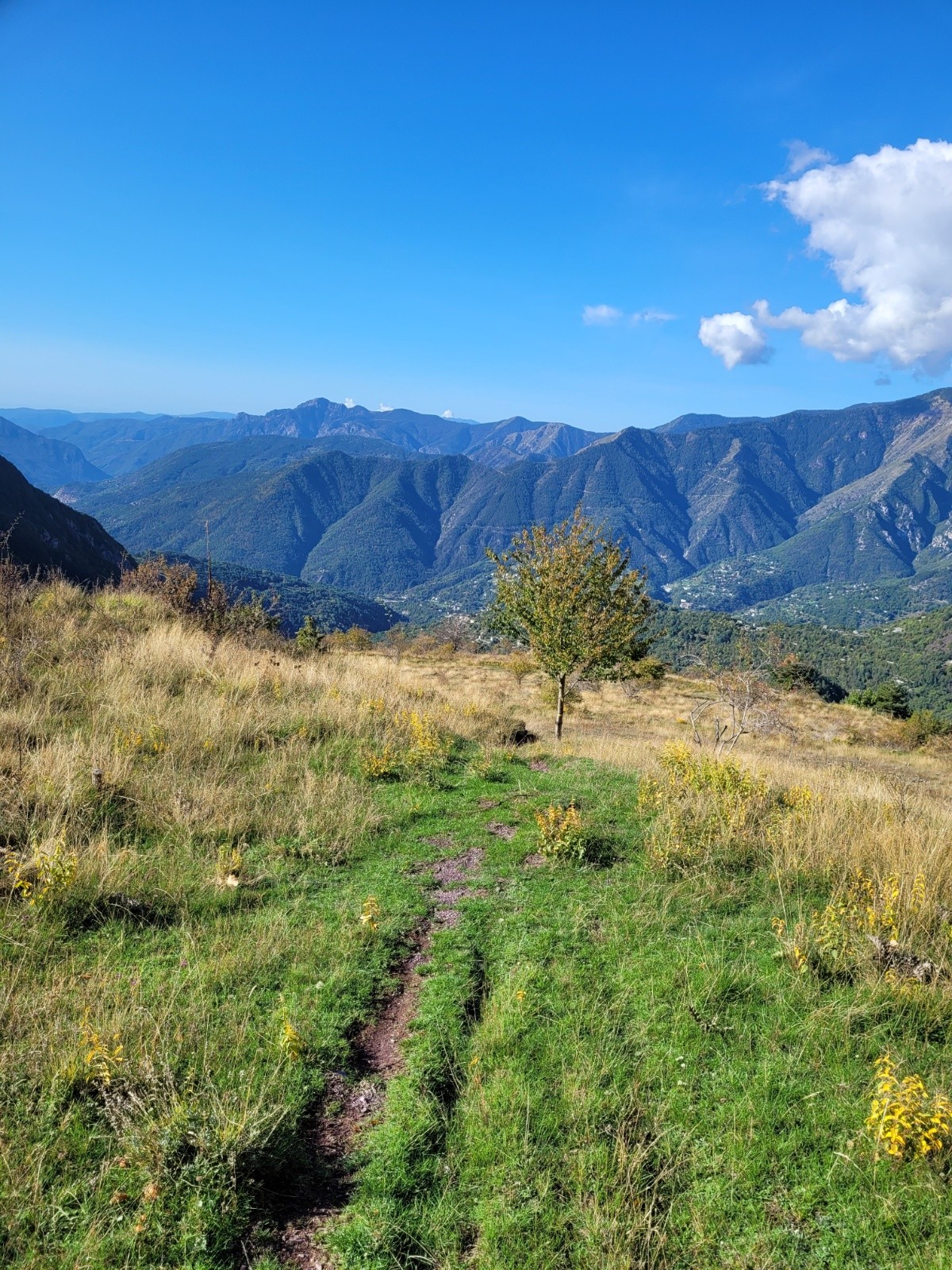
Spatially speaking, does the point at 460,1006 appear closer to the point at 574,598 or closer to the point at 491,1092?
the point at 491,1092

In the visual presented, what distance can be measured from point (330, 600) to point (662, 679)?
16470cm

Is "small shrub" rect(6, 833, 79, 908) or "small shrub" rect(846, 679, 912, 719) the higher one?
"small shrub" rect(6, 833, 79, 908)

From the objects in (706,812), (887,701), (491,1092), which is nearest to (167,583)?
(706,812)

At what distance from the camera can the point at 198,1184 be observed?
9.70 ft

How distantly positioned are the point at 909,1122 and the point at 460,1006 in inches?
104

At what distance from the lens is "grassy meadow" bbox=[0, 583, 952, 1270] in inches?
116

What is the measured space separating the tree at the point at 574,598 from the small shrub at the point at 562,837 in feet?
30.4

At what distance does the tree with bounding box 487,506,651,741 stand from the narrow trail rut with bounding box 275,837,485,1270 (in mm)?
11254

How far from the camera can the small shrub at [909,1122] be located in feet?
10.3

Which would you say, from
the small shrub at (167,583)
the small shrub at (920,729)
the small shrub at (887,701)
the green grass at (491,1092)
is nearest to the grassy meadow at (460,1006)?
the green grass at (491,1092)

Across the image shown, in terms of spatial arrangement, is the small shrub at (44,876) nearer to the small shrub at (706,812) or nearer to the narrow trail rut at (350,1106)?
the narrow trail rut at (350,1106)

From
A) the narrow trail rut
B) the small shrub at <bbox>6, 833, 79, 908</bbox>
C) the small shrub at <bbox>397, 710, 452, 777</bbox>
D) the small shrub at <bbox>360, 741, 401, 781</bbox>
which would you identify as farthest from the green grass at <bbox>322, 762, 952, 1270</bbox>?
the small shrub at <bbox>397, 710, 452, 777</bbox>

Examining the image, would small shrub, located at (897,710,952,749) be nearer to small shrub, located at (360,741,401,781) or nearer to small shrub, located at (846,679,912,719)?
small shrub, located at (846,679,912,719)

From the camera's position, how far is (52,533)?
4547 inches
